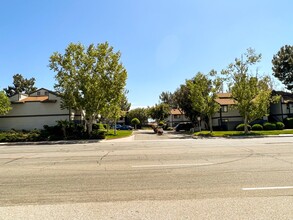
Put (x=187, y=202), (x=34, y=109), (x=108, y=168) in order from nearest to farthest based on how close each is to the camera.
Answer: (x=187, y=202) → (x=108, y=168) → (x=34, y=109)

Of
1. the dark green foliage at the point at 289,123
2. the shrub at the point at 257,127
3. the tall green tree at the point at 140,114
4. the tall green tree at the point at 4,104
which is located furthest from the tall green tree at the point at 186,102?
the tall green tree at the point at 140,114

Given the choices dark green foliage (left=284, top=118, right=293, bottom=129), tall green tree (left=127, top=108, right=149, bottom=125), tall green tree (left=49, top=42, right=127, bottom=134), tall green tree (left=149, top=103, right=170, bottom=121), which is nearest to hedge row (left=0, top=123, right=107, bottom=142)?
tall green tree (left=49, top=42, right=127, bottom=134)

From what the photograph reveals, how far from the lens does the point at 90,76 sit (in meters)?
33.7

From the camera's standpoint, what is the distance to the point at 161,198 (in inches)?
249

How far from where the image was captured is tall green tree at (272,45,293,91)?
58688 mm

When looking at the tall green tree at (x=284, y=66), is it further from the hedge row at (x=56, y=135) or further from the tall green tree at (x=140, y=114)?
the tall green tree at (x=140, y=114)

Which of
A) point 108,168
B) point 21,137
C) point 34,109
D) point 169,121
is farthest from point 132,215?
point 169,121

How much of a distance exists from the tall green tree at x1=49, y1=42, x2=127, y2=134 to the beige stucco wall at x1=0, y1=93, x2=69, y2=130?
8474mm

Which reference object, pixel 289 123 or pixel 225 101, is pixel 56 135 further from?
pixel 289 123

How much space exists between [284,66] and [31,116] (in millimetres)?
48863

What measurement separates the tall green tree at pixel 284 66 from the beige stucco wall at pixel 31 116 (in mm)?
44318

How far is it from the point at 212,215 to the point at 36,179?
568 cm

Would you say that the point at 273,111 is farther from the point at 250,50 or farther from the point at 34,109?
the point at 34,109

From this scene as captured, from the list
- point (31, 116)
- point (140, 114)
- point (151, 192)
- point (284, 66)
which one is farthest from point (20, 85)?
point (151, 192)
